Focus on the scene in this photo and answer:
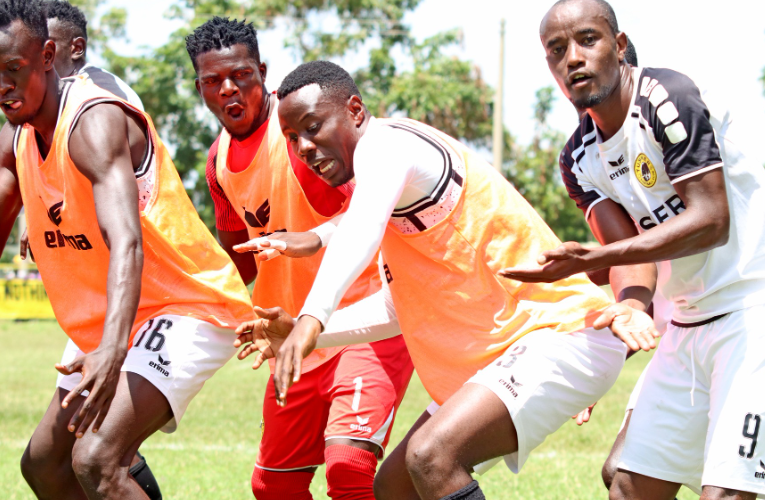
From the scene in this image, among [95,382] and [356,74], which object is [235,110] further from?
[356,74]

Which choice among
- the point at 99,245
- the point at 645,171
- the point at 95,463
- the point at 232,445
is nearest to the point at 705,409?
the point at 645,171

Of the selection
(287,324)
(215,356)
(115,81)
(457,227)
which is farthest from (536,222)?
(115,81)

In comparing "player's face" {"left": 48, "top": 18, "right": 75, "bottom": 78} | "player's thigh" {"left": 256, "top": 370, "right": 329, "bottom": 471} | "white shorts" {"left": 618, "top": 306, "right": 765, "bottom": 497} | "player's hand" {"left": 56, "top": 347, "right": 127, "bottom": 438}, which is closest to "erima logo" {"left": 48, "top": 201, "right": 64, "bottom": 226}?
"player's hand" {"left": 56, "top": 347, "right": 127, "bottom": 438}

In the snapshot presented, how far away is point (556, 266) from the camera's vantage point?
325 cm

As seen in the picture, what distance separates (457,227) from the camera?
3.58 meters

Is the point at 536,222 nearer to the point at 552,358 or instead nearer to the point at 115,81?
the point at 552,358

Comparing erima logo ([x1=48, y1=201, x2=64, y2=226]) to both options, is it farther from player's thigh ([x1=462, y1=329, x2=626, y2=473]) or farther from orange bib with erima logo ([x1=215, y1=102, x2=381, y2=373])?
player's thigh ([x1=462, y1=329, x2=626, y2=473])

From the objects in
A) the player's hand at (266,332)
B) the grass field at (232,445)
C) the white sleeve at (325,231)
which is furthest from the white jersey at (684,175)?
the grass field at (232,445)

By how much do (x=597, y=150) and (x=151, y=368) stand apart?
217 cm

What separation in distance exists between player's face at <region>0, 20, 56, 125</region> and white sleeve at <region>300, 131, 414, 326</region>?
1540 millimetres

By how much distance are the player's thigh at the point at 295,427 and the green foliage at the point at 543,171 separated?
2585cm

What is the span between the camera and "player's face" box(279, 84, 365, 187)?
3820mm

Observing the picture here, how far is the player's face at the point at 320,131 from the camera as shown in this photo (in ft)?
12.5

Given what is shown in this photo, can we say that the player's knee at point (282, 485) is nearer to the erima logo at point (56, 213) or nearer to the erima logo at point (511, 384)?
the erima logo at point (56, 213)
